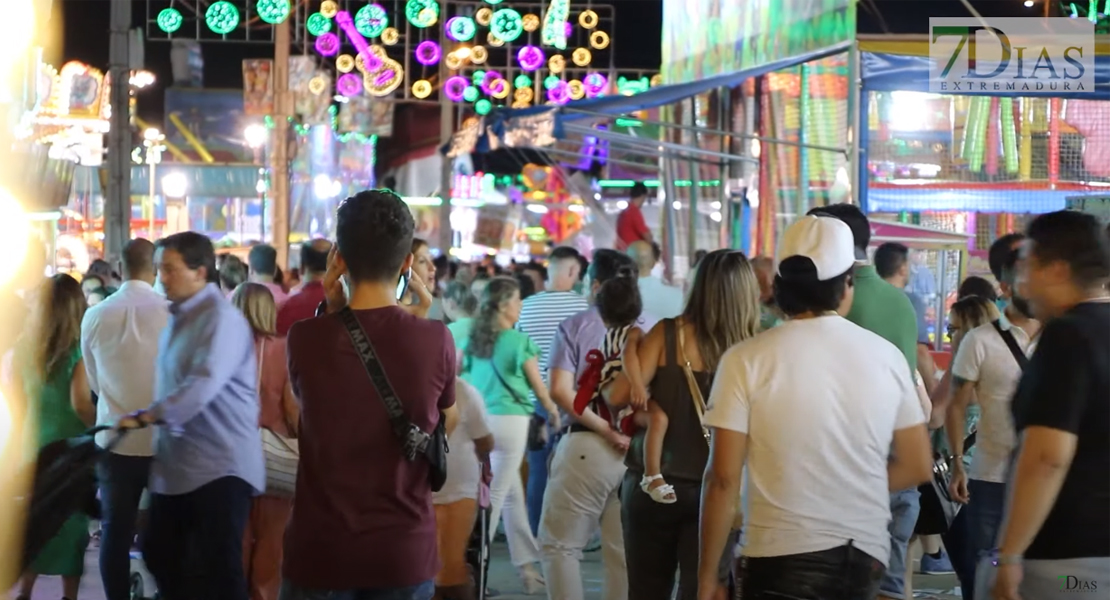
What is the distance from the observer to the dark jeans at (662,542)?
5.44m

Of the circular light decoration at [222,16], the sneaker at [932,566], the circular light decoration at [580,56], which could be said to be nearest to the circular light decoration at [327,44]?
the circular light decoration at [222,16]

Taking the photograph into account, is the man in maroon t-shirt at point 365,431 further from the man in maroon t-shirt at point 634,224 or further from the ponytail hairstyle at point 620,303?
the man in maroon t-shirt at point 634,224

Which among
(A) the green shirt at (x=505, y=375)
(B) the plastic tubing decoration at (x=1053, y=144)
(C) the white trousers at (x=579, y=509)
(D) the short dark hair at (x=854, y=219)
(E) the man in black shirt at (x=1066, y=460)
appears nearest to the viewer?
(E) the man in black shirt at (x=1066, y=460)

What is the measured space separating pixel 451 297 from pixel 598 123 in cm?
726

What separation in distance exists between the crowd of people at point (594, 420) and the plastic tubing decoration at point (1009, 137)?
114 inches

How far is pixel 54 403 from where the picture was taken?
710 centimetres

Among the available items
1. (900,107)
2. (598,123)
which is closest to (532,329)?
(900,107)

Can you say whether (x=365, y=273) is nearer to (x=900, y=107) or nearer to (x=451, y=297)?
(x=451, y=297)

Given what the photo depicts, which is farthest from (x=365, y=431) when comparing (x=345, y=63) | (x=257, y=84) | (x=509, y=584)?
(x=257, y=84)

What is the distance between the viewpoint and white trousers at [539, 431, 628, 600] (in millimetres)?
6969

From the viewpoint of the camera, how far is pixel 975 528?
6270 mm

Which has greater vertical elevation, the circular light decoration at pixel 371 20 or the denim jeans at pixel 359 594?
the circular light decoration at pixel 371 20


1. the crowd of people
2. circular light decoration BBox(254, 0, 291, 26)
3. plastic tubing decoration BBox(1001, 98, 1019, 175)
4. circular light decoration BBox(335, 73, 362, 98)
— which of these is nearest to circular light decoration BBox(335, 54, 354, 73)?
circular light decoration BBox(335, 73, 362, 98)

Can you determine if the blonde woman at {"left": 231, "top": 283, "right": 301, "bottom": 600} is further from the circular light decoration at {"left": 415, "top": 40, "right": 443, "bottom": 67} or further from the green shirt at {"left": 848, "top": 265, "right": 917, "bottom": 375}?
the circular light decoration at {"left": 415, "top": 40, "right": 443, "bottom": 67}
